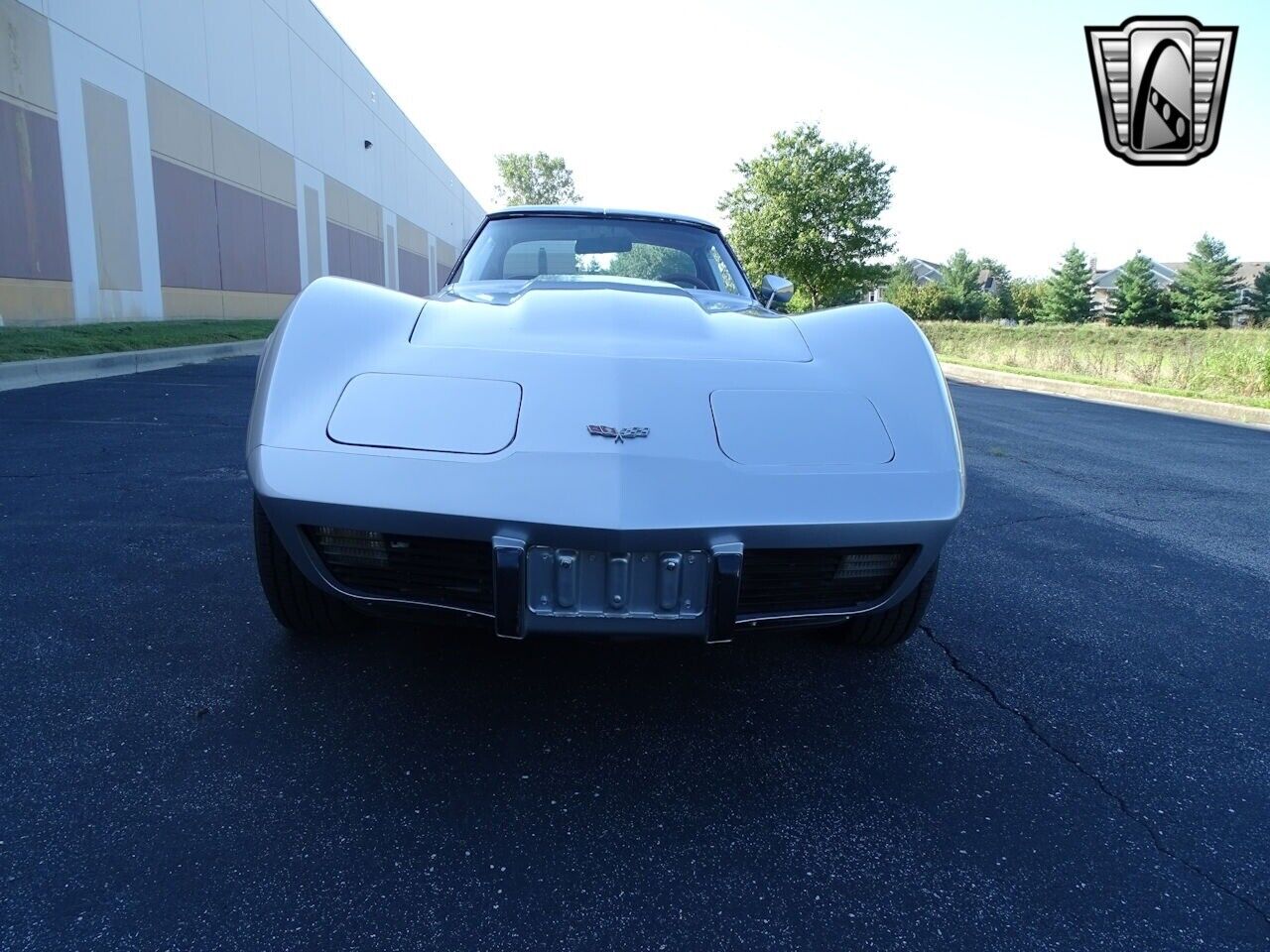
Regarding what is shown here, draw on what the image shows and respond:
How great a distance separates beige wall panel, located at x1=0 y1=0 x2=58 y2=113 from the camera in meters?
9.34

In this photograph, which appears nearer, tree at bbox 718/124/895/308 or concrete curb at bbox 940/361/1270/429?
concrete curb at bbox 940/361/1270/429

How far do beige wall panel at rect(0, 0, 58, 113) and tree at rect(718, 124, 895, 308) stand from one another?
20.9m

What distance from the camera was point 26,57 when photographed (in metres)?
9.70

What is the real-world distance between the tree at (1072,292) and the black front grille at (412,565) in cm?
6248

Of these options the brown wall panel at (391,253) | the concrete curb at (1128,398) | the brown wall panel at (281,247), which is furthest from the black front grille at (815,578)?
the brown wall panel at (391,253)

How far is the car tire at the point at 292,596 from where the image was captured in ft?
6.04

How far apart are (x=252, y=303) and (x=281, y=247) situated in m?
2.33

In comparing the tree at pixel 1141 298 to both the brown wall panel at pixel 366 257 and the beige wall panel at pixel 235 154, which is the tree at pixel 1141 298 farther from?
the beige wall panel at pixel 235 154

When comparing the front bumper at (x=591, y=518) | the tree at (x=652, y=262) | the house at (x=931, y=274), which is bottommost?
the front bumper at (x=591, y=518)

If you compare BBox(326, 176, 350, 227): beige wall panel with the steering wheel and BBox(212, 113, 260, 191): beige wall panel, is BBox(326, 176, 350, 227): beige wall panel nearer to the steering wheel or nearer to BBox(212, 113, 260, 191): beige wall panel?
BBox(212, 113, 260, 191): beige wall panel

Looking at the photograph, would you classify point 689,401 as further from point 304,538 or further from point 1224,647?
point 1224,647

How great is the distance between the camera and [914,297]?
5512 centimetres

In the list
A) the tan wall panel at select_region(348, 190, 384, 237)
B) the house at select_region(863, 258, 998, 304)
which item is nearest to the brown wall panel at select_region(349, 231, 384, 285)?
the tan wall panel at select_region(348, 190, 384, 237)

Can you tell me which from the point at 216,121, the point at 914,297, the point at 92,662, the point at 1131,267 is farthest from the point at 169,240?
the point at 1131,267
